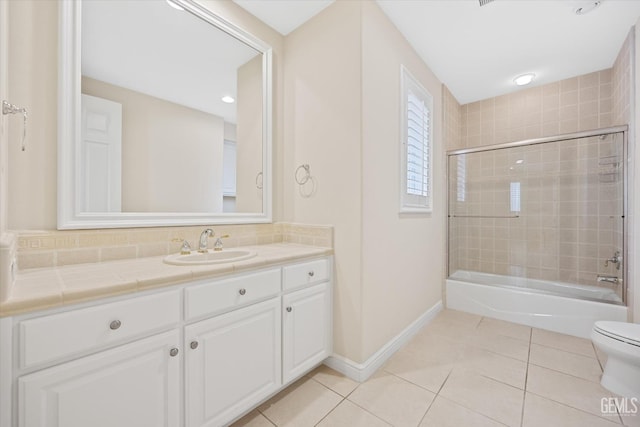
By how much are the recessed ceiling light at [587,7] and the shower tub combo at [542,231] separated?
3.18ft

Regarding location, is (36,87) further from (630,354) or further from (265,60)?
(630,354)

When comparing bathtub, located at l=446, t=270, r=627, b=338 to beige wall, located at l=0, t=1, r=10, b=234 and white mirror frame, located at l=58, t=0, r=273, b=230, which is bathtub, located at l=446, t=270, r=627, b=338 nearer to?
white mirror frame, located at l=58, t=0, r=273, b=230

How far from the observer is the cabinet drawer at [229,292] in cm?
111

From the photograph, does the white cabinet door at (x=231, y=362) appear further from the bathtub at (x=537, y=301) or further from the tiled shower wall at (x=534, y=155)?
the tiled shower wall at (x=534, y=155)

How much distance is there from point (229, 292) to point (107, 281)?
0.46 m

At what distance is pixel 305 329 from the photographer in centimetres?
161

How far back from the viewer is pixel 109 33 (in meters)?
1.34

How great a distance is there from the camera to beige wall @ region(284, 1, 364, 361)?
1.69 m

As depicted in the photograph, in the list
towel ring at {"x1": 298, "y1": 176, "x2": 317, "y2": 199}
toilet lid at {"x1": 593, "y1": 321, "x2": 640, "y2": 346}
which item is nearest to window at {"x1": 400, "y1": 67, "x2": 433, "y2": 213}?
towel ring at {"x1": 298, "y1": 176, "x2": 317, "y2": 199}

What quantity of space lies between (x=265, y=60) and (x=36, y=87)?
1.34 meters

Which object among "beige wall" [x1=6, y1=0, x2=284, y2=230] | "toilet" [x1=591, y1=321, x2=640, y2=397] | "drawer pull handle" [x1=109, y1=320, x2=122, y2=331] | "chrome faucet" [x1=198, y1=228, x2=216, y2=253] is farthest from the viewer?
"chrome faucet" [x1=198, y1=228, x2=216, y2=253]

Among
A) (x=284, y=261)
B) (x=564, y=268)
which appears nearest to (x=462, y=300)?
(x=564, y=268)

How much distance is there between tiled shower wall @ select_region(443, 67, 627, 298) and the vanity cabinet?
7.91 feet

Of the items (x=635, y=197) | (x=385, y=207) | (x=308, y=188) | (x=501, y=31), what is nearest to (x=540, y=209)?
(x=635, y=197)
